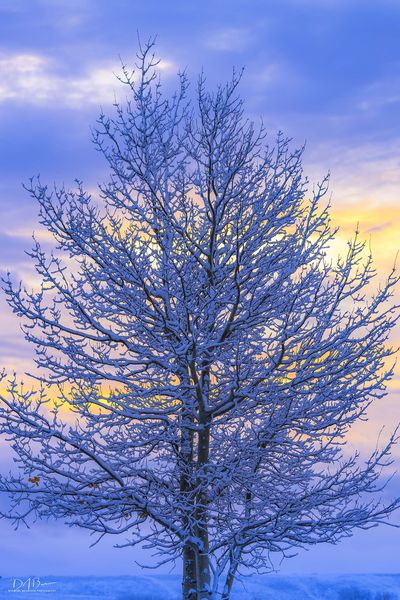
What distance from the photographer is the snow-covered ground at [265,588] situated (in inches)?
667

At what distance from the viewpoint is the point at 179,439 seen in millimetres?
11016

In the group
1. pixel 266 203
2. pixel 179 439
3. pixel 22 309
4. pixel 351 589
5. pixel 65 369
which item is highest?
pixel 266 203

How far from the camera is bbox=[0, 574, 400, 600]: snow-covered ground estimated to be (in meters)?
17.0

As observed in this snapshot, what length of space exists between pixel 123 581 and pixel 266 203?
11.7m

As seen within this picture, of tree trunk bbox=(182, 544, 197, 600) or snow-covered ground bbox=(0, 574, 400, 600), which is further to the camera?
snow-covered ground bbox=(0, 574, 400, 600)

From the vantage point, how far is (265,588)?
17438mm

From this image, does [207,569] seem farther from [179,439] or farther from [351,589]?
[351,589]

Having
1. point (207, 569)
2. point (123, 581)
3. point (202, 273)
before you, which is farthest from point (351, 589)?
point (202, 273)
